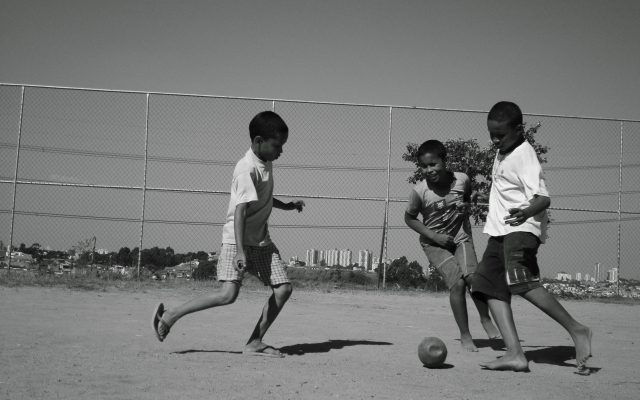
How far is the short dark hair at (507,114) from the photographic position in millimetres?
4699

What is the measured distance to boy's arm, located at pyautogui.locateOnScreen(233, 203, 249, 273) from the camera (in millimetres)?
4719

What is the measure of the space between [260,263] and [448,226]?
1.66m

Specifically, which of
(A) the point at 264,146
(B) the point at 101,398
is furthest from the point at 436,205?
(B) the point at 101,398

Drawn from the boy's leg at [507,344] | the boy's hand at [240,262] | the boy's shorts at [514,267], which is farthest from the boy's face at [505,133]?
the boy's hand at [240,262]

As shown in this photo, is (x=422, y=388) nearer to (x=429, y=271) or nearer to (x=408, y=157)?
(x=408, y=157)

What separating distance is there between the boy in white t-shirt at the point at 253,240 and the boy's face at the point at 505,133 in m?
1.46

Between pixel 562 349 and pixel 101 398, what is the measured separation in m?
4.03

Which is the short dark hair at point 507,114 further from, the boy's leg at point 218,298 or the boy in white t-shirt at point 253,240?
the boy's leg at point 218,298

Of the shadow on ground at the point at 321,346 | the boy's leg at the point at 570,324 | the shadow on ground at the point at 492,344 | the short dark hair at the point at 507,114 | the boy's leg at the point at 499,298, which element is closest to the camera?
the boy's leg at the point at 570,324

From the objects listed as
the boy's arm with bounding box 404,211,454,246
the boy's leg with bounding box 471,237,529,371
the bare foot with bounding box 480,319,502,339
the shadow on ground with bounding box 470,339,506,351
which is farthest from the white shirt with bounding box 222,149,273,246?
the shadow on ground with bounding box 470,339,506,351

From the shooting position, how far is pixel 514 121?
15.4 ft

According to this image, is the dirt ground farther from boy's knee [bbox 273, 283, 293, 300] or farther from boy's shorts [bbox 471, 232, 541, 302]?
boy's shorts [bbox 471, 232, 541, 302]

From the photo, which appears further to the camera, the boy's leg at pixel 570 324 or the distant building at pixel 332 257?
the distant building at pixel 332 257

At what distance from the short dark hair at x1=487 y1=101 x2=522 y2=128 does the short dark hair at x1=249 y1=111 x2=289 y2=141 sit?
1.47 meters
